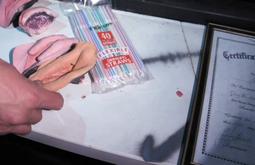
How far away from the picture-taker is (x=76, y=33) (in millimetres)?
667

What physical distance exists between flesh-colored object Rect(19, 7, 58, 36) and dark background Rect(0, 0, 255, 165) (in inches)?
6.9

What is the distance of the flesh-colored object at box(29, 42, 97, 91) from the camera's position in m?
0.56

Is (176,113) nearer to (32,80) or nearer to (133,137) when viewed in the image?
(133,137)

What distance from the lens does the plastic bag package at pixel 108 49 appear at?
581 mm

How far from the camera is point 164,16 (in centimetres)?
72

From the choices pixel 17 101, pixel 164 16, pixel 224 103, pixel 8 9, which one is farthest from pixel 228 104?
pixel 8 9

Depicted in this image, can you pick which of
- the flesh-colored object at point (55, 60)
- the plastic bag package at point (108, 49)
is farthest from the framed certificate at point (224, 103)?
the flesh-colored object at point (55, 60)

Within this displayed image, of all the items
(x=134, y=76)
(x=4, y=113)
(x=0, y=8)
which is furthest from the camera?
(x=0, y=8)

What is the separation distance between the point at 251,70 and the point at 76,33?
413 millimetres

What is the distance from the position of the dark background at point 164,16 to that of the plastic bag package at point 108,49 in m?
0.08

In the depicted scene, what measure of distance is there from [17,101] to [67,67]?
0.14 metres

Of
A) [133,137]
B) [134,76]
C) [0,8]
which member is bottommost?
[133,137]

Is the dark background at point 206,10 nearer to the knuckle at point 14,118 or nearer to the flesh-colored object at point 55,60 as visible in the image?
the flesh-colored object at point 55,60

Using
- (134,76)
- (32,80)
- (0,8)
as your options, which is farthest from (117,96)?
(0,8)
